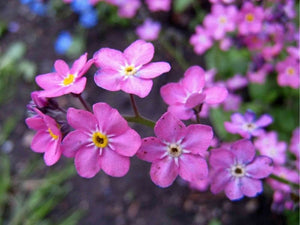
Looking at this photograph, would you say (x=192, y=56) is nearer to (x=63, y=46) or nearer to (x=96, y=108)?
(x=63, y=46)

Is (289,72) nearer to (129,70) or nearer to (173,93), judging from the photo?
(173,93)

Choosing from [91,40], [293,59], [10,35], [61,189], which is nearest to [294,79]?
[293,59]

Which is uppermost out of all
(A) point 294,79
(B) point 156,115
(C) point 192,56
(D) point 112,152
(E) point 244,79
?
(D) point 112,152

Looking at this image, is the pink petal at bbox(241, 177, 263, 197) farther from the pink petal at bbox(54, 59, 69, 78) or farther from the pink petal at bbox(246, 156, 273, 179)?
the pink petal at bbox(54, 59, 69, 78)

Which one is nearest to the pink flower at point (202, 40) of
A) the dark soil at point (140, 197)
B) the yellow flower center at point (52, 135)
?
the dark soil at point (140, 197)

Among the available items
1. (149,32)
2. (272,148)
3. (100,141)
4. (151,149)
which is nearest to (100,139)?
(100,141)

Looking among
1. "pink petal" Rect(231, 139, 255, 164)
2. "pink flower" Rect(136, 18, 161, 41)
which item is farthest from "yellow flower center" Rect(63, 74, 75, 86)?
"pink flower" Rect(136, 18, 161, 41)

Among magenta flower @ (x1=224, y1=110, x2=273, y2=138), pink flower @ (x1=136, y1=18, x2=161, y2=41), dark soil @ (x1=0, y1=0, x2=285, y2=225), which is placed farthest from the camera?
pink flower @ (x1=136, y1=18, x2=161, y2=41)
